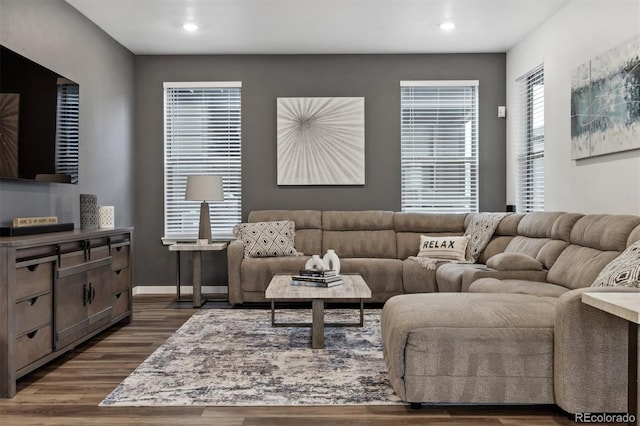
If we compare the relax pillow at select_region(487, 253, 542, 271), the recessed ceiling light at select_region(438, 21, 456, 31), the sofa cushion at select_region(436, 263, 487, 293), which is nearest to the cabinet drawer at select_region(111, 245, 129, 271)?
the sofa cushion at select_region(436, 263, 487, 293)

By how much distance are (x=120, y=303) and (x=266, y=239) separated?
159 centimetres

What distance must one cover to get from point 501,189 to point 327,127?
2136mm

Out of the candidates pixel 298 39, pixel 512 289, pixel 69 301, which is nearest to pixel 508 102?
pixel 298 39

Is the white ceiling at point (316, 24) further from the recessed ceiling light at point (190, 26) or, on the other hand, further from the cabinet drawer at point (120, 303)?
the cabinet drawer at point (120, 303)

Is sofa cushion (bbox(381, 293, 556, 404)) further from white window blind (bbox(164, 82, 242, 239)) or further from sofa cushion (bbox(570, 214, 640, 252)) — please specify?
white window blind (bbox(164, 82, 242, 239))

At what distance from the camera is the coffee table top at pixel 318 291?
11.8 feet

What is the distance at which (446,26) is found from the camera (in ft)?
16.9

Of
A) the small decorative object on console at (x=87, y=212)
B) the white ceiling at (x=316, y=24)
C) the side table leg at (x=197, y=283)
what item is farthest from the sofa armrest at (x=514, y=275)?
the small decorative object on console at (x=87, y=212)

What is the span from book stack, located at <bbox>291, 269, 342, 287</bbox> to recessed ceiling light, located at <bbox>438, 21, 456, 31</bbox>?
2.69 meters

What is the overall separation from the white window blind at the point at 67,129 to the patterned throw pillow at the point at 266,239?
1.74 metres

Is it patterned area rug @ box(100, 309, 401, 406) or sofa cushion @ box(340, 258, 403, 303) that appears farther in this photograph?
sofa cushion @ box(340, 258, 403, 303)

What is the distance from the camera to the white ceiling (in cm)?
464

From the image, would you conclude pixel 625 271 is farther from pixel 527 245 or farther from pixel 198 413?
pixel 198 413

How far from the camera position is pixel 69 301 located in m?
3.48
